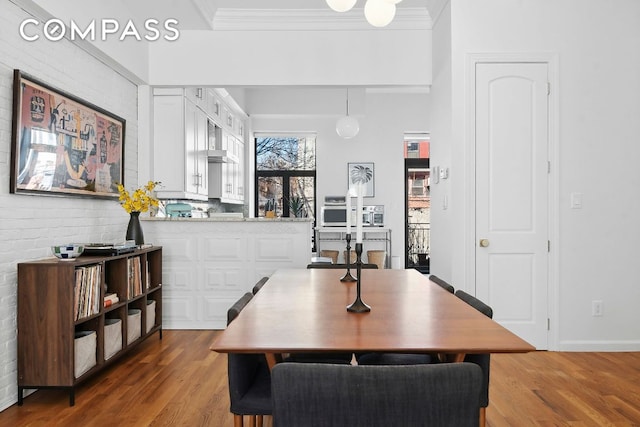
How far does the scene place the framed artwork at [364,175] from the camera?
778cm

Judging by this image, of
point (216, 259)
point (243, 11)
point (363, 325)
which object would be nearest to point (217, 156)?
point (216, 259)

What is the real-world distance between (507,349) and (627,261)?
3010 millimetres

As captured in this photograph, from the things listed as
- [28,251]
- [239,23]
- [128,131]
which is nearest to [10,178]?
[28,251]

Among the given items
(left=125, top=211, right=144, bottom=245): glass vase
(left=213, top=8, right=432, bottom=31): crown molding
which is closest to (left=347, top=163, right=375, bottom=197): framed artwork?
(left=213, top=8, right=432, bottom=31): crown molding

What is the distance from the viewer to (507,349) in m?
1.36

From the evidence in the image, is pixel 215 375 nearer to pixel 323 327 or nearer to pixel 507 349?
pixel 323 327

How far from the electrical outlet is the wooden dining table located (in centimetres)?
209

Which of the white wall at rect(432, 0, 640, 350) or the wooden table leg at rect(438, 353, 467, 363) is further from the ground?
the white wall at rect(432, 0, 640, 350)

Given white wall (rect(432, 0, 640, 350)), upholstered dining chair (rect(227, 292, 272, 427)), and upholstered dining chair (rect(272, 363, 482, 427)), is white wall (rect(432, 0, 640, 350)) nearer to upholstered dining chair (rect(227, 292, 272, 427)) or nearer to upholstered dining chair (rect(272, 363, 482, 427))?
upholstered dining chair (rect(227, 292, 272, 427))

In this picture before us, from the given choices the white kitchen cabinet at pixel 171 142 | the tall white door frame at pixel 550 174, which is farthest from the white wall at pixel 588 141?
the white kitchen cabinet at pixel 171 142

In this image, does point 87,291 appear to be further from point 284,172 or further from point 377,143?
point 377,143

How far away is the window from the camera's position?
812 cm

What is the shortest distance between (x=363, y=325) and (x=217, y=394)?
154 cm

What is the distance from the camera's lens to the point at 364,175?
7.80 m
